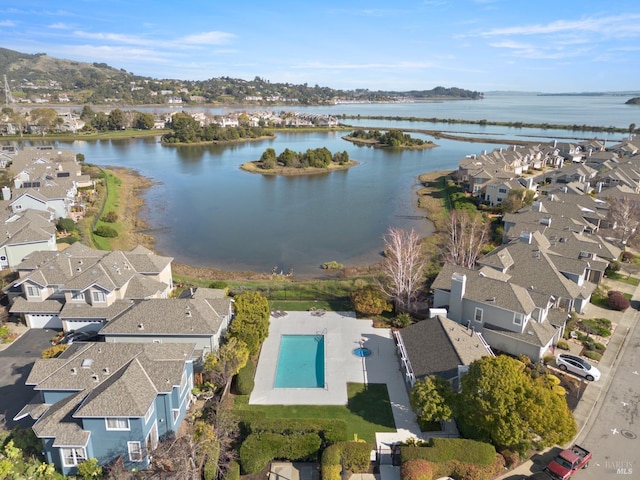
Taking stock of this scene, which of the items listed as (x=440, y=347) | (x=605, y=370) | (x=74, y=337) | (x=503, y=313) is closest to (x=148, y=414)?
(x=74, y=337)

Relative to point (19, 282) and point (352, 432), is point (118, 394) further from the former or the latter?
point (19, 282)

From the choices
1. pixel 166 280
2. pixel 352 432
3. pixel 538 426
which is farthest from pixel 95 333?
pixel 538 426

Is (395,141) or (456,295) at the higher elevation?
(395,141)

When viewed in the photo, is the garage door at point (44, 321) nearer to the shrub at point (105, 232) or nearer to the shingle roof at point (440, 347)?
the shrub at point (105, 232)

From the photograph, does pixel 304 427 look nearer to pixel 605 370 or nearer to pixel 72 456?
pixel 72 456

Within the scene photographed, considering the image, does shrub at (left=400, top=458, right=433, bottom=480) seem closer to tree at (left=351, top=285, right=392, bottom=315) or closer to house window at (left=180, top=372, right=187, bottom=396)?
house window at (left=180, top=372, right=187, bottom=396)

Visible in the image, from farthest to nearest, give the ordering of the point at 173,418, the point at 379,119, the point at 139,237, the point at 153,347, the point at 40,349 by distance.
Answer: the point at 379,119
the point at 139,237
the point at 40,349
the point at 153,347
the point at 173,418
